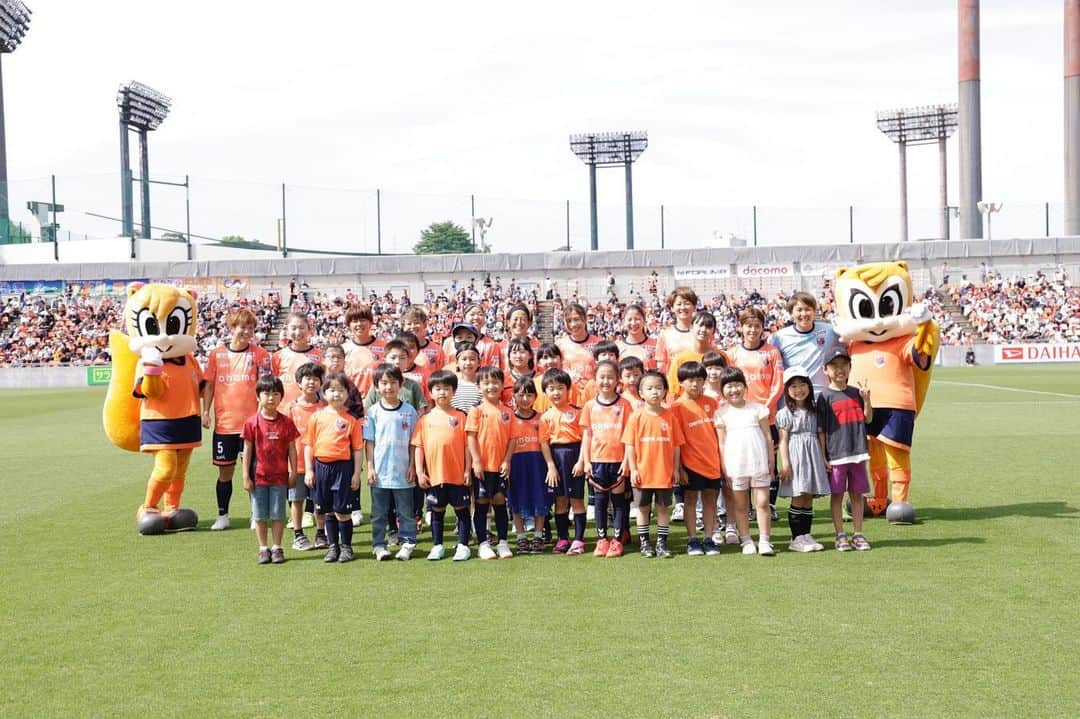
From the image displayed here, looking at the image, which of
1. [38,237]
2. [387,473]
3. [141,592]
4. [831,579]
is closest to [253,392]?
[387,473]

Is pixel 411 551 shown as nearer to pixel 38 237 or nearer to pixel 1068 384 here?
pixel 1068 384

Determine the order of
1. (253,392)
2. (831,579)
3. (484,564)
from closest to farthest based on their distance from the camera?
(831,579) → (484,564) → (253,392)

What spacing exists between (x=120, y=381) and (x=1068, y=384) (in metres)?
22.4

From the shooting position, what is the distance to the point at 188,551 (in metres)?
7.70

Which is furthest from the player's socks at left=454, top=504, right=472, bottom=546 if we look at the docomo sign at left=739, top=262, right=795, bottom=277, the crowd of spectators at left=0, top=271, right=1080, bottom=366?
the docomo sign at left=739, top=262, right=795, bottom=277

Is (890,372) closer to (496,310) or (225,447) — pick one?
(225,447)

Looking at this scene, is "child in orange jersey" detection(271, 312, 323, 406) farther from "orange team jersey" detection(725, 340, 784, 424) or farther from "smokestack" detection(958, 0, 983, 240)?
"smokestack" detection(958, 0, 983, 240)

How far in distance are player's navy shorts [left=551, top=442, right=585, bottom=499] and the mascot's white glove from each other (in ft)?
10.6

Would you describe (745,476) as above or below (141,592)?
above

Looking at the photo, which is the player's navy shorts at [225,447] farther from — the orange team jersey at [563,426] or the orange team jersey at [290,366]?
the orange team jersey at [563,426]

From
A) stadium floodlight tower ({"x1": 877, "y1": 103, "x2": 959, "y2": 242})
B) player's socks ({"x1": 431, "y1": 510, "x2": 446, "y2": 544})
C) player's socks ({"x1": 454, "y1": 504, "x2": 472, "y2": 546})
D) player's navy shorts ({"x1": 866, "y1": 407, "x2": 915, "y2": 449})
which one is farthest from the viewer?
stadium floodlight tower ({"x1": 877, "y1": 103, "x2": 959, "y2": 242})

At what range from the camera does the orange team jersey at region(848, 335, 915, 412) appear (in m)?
8.32

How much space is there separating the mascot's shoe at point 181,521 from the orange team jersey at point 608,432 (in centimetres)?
365

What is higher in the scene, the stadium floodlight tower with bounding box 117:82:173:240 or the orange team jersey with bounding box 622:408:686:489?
the stadium floodlight tower with bounding box 117:82:173:240
